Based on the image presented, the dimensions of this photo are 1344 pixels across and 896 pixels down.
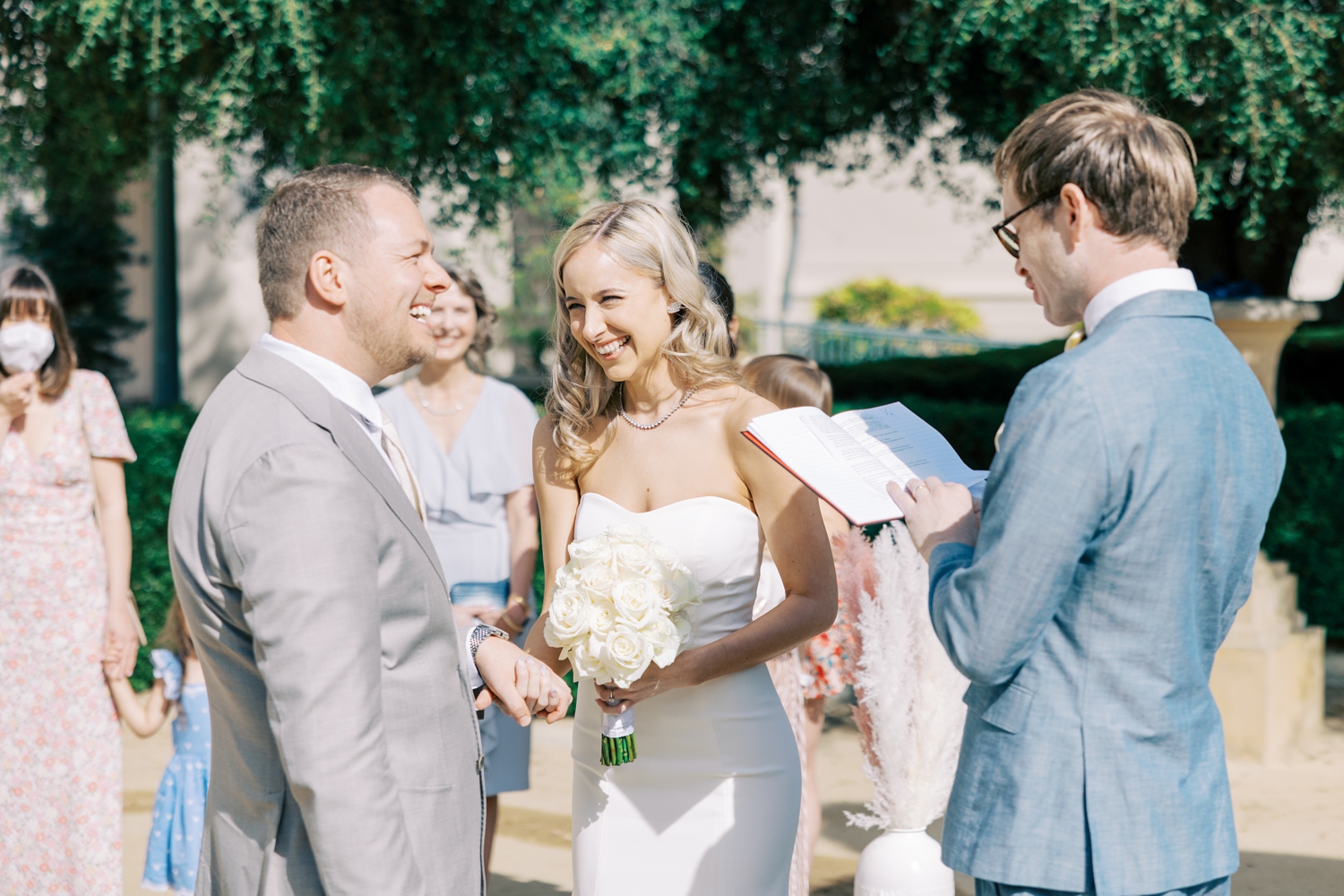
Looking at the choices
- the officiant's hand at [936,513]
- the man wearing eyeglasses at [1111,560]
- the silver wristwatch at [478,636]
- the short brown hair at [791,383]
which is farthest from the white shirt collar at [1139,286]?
the short brown hair at [791,383]

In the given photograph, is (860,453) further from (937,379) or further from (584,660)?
(937,379)

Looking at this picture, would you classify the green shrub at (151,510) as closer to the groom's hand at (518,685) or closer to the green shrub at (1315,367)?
the groom's hand at (518,685)

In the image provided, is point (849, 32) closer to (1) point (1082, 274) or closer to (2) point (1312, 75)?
(2) point (1312, 75)

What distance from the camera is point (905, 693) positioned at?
3.40 m

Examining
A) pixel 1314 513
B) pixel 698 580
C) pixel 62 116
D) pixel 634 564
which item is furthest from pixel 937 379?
pixel 634 564

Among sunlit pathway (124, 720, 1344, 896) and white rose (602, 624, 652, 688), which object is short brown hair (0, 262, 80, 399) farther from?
white rose (602, 624, 652, 688)

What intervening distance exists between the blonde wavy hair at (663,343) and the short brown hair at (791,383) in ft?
3.43

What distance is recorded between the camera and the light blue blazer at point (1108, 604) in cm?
173

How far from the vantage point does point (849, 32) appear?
800cm

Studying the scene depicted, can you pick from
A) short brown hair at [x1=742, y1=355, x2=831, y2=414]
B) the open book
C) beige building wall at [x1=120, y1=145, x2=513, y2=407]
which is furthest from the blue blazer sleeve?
beige building wall at [x1=120, y1=145, x2=513, y2=407]

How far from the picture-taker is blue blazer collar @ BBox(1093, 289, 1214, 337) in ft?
5.98

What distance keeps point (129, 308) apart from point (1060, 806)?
610 inches

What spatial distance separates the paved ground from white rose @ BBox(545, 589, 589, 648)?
261 centimetres

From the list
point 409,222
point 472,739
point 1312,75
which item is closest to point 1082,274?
point 409,222
